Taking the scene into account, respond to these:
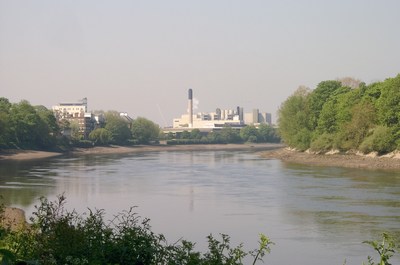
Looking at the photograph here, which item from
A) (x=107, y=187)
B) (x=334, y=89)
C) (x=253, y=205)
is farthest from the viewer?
(x=334, y=89)

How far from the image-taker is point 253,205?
42312mm

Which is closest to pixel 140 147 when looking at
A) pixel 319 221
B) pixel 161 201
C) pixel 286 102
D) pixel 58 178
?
pixel 286 102

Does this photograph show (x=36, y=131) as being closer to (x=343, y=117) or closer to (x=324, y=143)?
(x=324, y=143)

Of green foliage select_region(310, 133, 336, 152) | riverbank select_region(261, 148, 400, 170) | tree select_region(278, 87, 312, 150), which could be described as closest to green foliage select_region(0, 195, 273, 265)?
riverbank select_region(261, 148, 400, 170)

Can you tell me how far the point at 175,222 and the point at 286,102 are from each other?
281ft

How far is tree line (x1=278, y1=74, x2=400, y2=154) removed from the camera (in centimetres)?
8350

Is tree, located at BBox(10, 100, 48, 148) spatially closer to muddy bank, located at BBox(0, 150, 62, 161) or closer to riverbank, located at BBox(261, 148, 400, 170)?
muddy bank, located at BBox(0, 150, 62, 161)

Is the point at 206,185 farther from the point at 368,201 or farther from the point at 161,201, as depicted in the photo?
the point at 368,201

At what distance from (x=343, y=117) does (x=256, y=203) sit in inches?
2159

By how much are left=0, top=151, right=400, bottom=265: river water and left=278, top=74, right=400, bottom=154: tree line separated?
1391cm

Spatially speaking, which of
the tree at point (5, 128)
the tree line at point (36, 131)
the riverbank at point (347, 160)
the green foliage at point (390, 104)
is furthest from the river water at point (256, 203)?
the tree line at point (36, 131)

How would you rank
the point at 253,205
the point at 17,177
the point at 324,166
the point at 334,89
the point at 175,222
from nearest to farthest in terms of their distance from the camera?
the point at 175,222
the point at 253,205
the point at 17,177
the point at 324,166
the point at 334,89

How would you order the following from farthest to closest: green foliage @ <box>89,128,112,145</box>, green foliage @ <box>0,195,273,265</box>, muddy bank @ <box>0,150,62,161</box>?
green foliage @ <box>89,128,112,145</box>, muddy bank @ <box>0,150,62,161</box>, green foliage @ <box>0,195,273,265</box>

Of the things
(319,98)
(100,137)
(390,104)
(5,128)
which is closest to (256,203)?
(390,104)
